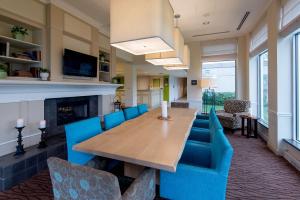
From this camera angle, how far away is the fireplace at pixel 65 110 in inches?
127

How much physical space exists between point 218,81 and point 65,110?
16.0 ft

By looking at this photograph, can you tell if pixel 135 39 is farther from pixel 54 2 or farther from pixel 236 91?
pixel 236 91

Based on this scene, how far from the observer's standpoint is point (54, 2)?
10.2 feet

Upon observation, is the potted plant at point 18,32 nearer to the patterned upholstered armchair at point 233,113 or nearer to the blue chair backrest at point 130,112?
the blue chair backrest at point 130,112

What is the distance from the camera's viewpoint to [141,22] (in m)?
1.70

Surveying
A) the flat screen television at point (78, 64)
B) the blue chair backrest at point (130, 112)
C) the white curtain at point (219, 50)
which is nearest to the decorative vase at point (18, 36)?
the flat screen television at point (78, 64)

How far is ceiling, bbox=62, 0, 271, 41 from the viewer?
3229 mm

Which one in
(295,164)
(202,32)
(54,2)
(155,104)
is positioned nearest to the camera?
(295,164)

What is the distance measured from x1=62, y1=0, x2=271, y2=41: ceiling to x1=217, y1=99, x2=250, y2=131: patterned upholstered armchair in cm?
214

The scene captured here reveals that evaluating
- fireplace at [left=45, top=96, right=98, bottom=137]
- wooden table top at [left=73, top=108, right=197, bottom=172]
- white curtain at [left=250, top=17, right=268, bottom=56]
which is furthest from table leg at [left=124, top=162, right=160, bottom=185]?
white curtain at [left=250, top=17, right=268, bottom=56]

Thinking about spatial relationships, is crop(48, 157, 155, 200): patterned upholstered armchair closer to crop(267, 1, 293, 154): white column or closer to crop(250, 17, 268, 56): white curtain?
crop(267, 1, 293, 154): white column

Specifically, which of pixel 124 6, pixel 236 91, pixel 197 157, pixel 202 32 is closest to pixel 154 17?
pixel 124 6

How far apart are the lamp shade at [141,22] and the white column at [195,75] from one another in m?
4.19

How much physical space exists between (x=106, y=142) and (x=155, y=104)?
9797 millimetres
